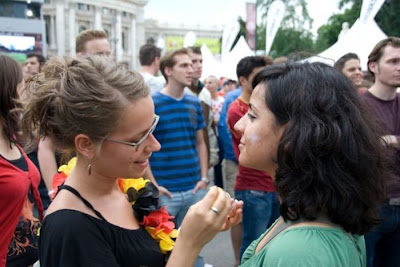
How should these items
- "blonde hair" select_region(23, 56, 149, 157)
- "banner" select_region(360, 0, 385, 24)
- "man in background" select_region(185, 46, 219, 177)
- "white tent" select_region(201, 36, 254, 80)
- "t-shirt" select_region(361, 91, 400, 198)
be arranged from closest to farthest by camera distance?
1. "blonde hair" select_region(23, 56, 149, 157)
2. "t-shirt" select_region(361, 91, 400, 198)
3. "man in background" select_region(185, 46, 219, 177)
4. "banner" select_region(360, 0, 385, 24)
5. "white tent" select_region(201, 36, 254, 80)

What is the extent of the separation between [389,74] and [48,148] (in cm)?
259

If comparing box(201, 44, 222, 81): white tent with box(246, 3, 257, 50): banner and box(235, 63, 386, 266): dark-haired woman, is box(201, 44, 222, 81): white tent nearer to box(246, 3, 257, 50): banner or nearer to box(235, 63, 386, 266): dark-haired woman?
box(246, 3, 257, 50): banner

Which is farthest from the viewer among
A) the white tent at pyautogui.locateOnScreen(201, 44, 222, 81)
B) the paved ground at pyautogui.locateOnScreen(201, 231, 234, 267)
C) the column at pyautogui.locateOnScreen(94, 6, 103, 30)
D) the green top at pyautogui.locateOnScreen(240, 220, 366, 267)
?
the column at pyautogui.locateOnScreen(94, 6, 103, 30)

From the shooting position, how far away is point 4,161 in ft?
6.89

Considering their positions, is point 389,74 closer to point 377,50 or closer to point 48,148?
point 377,50

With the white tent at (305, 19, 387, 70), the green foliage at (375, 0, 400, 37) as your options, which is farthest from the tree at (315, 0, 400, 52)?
the white tent at (305, 19, 387, 70)

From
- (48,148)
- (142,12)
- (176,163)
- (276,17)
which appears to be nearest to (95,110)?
(48,148)

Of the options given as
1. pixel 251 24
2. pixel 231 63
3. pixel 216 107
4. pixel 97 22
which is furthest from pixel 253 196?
pixel 97 22

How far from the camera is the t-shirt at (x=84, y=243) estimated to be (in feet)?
4.20

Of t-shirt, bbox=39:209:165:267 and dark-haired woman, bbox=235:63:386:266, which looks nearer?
dark-haired woman, bbox=235:63:386:266

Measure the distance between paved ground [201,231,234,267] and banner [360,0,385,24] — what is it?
4848mm

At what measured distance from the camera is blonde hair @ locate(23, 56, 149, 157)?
1.39m

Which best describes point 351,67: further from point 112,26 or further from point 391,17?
point 112,26

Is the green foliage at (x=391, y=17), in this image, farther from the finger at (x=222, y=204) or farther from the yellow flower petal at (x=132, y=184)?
the finger at (x=222, y=204)
